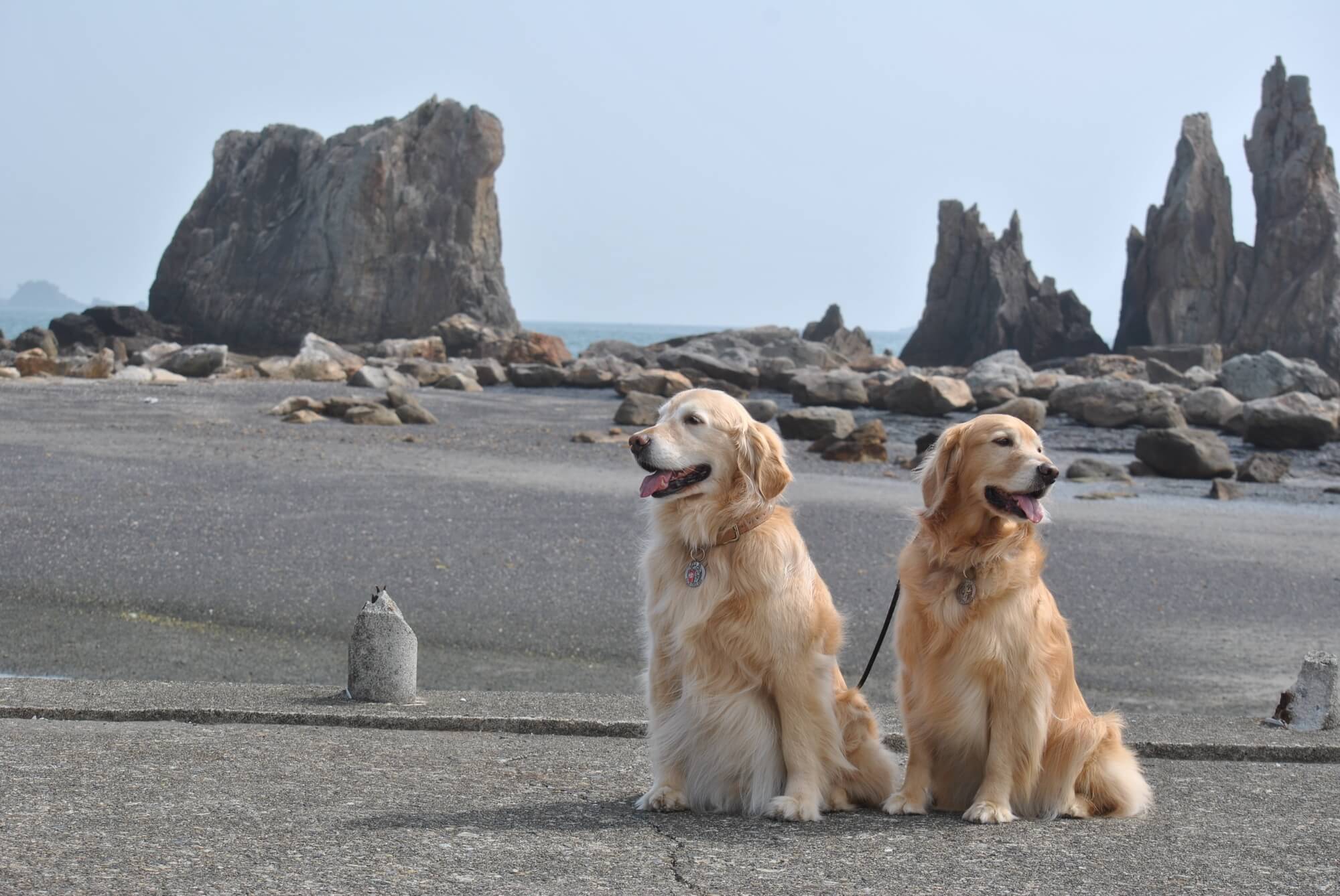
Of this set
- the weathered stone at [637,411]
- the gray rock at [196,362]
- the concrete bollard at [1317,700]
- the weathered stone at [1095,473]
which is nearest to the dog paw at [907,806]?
the concrete bollard at [1317,700]

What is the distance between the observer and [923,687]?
495cm

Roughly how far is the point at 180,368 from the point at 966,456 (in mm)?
38696

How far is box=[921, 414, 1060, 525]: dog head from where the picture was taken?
4.81m

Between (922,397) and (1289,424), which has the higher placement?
(922,397)

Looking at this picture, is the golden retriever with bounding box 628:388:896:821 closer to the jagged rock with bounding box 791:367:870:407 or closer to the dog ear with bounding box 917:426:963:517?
the dog ear with bounding box 917:426:963:517

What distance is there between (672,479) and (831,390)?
120 feet

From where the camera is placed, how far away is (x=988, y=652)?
480cm

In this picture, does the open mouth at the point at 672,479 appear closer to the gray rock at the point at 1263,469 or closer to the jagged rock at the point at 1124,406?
the gray rock at the point at 1263,469

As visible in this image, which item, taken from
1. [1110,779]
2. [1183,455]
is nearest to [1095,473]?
[1183,455]

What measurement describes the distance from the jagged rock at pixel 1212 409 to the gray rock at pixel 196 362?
28582 mm

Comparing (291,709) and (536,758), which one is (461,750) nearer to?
(536,758)

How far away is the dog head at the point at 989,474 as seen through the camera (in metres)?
4.81

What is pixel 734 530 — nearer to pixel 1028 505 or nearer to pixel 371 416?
pixel 1028 505

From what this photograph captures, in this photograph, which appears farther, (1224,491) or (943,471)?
(1224,491)
